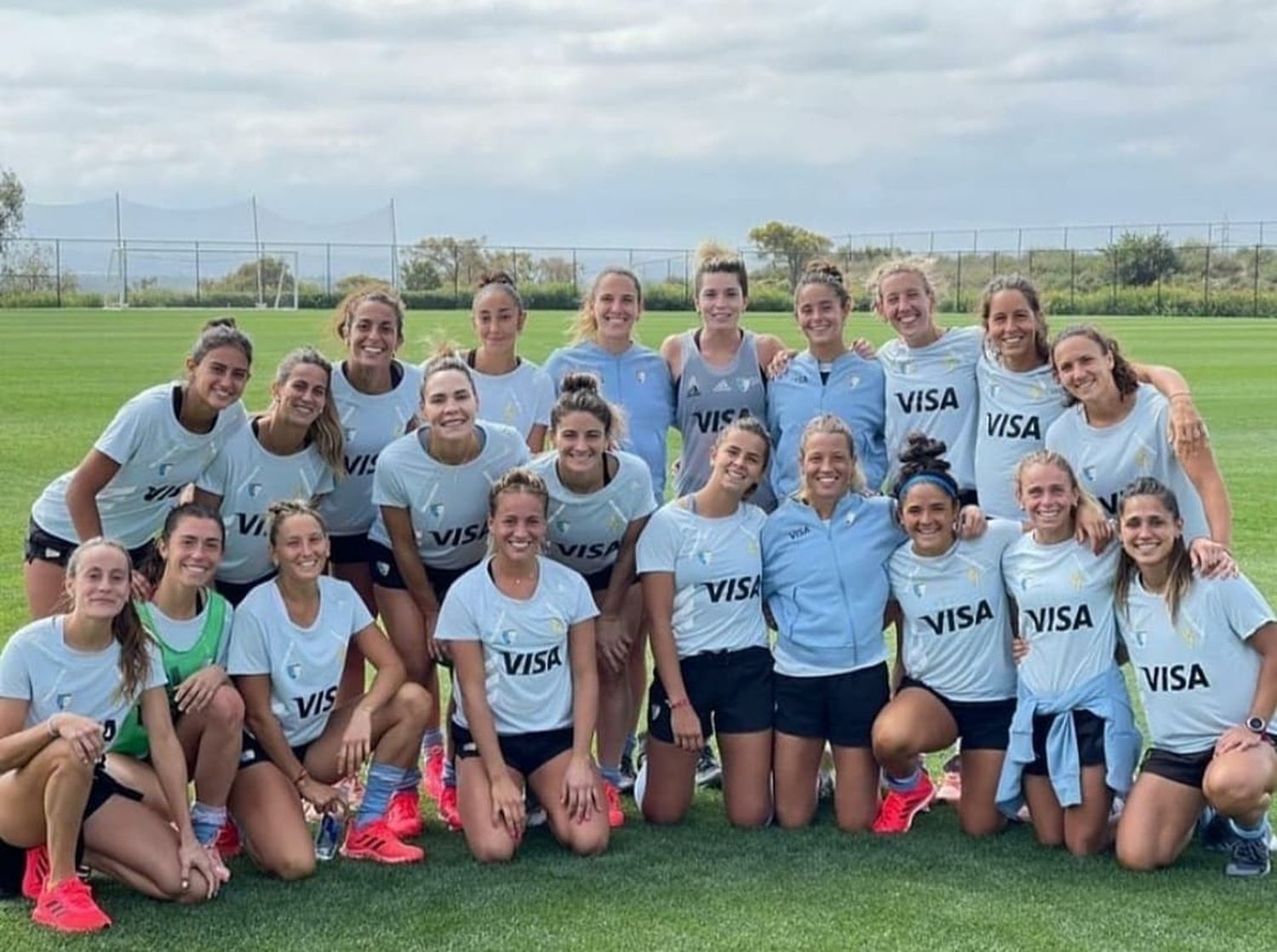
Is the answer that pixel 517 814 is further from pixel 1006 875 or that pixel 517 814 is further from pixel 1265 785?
pixel 1265 785

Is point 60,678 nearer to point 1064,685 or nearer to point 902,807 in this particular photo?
point 902,807

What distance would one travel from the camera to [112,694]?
422 cm

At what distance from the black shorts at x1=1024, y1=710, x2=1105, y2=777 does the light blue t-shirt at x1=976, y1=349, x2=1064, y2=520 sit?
2.81 feet

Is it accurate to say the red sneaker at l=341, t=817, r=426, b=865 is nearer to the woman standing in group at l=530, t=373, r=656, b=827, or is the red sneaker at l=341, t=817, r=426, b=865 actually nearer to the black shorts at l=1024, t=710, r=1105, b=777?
the woman standing in group at l=530, t=373, r=656, b=827

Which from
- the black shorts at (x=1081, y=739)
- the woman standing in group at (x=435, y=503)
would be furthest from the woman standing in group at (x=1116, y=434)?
the woman standing in group at (x=435, y=503)

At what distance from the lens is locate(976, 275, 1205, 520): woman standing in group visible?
525 centimetres

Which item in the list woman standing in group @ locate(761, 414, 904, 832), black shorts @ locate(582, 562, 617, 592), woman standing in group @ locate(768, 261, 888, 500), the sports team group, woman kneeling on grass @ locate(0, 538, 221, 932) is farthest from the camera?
woman standing in group @ locate(768, 261, 888, 500)

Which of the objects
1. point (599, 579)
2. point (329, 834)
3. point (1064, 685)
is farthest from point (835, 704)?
point (329, 834)

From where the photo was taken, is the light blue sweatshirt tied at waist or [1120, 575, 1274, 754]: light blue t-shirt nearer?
[1120, 575, 1274, 754]: light blue t-shirt

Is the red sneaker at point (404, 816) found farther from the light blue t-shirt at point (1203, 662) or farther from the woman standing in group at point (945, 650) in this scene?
the light blue t-shirt at point (1203, 662)

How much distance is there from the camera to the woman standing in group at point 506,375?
5738 millimetres

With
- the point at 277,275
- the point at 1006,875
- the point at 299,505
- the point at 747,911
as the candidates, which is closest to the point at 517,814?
the point at 747,911

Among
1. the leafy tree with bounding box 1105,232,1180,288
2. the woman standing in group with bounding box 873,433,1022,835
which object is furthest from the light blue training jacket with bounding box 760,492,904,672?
the leafy tree with bounding box 1105,232,1180,288

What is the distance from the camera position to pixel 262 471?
507 cm
